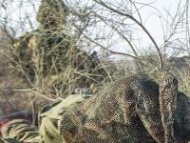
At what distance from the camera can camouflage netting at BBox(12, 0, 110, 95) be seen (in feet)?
22.8

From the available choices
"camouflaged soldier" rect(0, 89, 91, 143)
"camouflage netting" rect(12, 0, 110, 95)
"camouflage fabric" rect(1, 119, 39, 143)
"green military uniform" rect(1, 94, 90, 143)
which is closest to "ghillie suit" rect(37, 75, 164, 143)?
"green military uniform" rect(1, 94, 90, 143)

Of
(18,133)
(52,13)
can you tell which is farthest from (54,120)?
(52,13)

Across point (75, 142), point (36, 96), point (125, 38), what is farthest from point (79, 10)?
point (75, 142)

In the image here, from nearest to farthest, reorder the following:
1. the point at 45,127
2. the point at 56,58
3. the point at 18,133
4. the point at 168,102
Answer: the point at 168,102 → the point at 45,127 → the point at 18,133 → the point at 56,58

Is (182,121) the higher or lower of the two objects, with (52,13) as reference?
lower

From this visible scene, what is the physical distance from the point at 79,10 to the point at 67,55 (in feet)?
4.68

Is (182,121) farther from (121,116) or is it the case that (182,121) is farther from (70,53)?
(70,53)

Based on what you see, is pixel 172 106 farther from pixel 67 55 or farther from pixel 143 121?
pixel 67 55

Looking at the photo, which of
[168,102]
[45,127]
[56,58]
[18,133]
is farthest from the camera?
[56,58]

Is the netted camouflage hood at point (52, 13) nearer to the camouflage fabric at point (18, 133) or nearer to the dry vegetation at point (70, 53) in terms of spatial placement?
the dry vegetation at point (70, 53)

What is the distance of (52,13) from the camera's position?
24.2 ft

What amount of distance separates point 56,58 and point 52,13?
1133mm

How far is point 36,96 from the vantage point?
8477mm

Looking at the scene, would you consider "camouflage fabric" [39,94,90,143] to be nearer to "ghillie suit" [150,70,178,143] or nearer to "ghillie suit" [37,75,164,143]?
"ghillie suit" [37,75,164,143]
